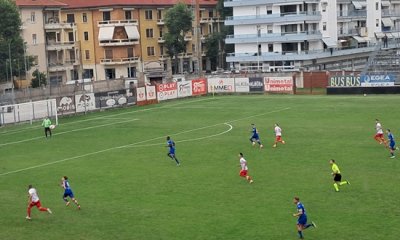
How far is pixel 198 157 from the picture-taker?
127ft

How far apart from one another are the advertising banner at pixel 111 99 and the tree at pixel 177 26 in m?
35.3

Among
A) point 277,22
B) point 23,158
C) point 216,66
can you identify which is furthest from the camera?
point 216,66

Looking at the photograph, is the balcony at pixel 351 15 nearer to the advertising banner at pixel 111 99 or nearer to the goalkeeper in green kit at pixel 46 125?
the advertising banner at pixel 111 99

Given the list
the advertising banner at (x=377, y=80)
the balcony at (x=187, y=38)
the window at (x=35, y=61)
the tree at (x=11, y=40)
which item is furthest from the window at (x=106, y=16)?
the advertising banner at (x=377, y=80)

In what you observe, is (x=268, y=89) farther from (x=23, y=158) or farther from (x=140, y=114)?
(x=23, y=158)

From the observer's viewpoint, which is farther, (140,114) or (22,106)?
(140,114)

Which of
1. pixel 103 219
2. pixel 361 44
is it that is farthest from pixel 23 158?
pixel 361 44

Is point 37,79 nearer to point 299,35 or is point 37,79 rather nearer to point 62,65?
point 62,65

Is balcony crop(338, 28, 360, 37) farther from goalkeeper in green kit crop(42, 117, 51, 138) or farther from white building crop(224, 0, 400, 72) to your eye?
goalkeeper in green kit crop(42, 117, 51, 138)

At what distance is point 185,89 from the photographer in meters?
77.1

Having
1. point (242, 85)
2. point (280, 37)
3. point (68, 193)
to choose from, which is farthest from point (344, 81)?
point (68, 193)

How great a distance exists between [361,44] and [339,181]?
8123cm

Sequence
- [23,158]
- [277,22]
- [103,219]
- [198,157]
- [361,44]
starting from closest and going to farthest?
1. [103,219]
2. [198,157]
3. [23,158]
4. [277,22]
5. [361,44]

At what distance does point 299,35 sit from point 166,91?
2894 centimetres
